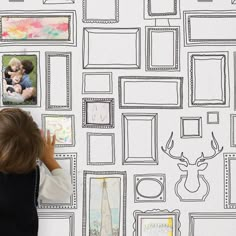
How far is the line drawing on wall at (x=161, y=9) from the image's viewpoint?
1.17 metres

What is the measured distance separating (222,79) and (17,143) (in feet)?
1.70

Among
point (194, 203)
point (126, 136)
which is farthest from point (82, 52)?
point (194, 203)

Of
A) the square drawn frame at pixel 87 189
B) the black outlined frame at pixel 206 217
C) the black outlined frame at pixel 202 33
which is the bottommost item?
the black outlined frame at pixel 206 217

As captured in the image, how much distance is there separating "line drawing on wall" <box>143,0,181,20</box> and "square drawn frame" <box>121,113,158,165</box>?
24 cm

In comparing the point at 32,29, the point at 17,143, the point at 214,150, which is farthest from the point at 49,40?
the point at 214,150

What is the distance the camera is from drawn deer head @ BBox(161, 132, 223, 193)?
117 centimetres

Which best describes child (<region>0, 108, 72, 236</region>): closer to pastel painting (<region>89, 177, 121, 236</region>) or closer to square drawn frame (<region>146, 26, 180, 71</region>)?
pastel painting (<region>89, 177, 121, 236</region>)

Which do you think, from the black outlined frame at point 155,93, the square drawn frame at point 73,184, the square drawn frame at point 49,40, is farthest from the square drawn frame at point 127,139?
the square drawn frame at point 49,40

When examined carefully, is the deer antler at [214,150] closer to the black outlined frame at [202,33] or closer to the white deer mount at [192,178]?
the white deer mount at [192,178]

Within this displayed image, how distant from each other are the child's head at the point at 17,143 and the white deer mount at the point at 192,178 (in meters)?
0.33

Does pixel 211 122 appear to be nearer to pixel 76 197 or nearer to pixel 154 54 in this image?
pixel 154 54

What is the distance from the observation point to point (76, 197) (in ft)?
3.84

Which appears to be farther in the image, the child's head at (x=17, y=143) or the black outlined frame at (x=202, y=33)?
the black outlined frame at (x=202, y=33)

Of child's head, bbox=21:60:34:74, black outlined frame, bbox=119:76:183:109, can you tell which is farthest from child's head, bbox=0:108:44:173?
black outlined frame, bbox=119:76:183:109
